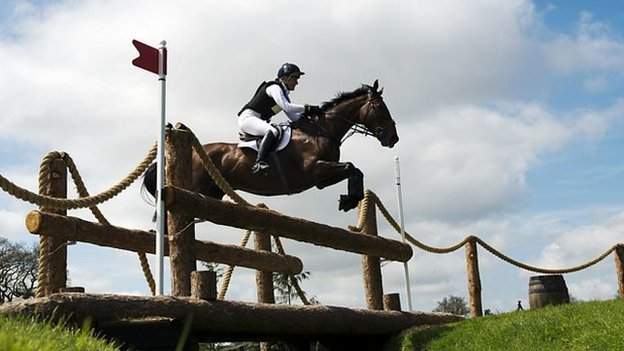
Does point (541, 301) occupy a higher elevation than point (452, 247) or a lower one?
lower

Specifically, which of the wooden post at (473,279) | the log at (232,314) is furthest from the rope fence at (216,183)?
the log at (232,314)

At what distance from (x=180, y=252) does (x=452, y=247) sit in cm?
595

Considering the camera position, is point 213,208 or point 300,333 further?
point 300,333

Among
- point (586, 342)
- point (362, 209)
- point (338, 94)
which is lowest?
point (586, 342)

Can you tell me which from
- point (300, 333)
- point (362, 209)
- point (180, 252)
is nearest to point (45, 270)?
point (180, 252)

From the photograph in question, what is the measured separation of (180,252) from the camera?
7.24 metres

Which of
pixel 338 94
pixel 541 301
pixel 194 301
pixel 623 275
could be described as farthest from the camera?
pixel 623 275

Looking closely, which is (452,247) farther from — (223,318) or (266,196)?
(223,318)

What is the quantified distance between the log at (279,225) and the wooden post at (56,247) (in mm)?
1212

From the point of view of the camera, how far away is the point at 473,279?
481 inches

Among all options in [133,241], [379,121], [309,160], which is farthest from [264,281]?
[133,241]

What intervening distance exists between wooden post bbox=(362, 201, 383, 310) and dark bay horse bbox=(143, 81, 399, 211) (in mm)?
802

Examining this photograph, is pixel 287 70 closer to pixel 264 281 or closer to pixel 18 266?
pixel 264 281

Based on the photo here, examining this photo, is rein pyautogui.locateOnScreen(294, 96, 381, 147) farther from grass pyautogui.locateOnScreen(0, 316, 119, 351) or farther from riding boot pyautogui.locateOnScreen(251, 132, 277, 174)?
grass pyautogui.locateOnScreen(0, 316, 119, 351)
